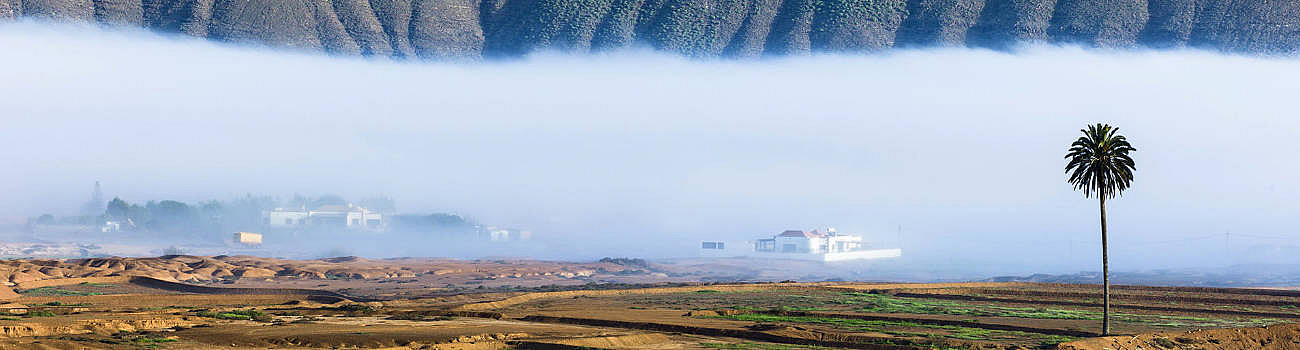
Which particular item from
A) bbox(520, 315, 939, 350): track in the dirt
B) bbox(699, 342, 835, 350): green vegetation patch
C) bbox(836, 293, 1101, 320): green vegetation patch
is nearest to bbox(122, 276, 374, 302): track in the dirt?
bbox(520, 315, 939, 350): track in the dirt

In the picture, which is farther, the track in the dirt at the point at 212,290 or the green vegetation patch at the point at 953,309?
the track in the dirt at the point at 212,290

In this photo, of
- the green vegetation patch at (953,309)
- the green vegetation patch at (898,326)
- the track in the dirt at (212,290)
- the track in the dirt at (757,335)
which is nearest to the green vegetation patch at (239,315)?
the track in the dirt at (757,335)

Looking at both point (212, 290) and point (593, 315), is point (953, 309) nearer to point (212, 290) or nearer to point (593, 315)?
point (593, 315)

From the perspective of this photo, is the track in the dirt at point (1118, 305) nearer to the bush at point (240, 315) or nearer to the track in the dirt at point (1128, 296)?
the track in the dirt at point (1128, 296)

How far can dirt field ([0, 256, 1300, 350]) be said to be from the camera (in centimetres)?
5800

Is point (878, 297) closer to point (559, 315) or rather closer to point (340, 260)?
point (559, 315)

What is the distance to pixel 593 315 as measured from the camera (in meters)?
74.4

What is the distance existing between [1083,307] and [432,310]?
41782 millimetres

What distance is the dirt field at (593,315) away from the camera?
5800 cm

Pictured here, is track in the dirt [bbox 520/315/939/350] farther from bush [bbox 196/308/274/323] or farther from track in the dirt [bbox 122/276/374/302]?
track in the dirt [bbox 122/276/374/302]

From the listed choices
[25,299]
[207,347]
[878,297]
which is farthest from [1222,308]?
[25,299]

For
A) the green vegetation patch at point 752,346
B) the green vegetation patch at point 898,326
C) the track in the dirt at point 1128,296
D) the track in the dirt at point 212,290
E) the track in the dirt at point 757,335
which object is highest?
the track in the dirt at point 1128,296

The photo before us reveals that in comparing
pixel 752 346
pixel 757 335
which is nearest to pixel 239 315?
pixel 757 335

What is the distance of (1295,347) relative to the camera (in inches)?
2554
